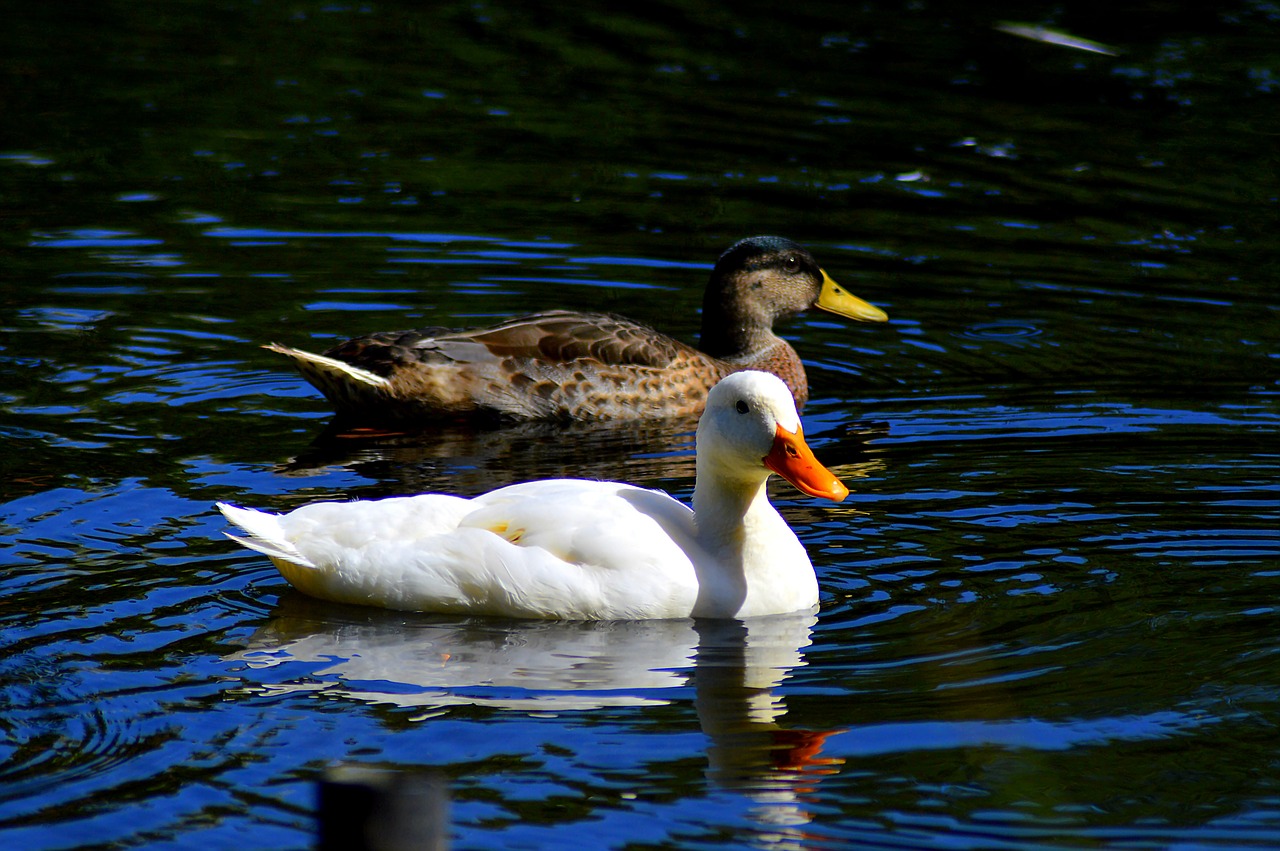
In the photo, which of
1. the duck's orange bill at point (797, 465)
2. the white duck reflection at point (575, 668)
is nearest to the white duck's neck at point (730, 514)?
the duck's orange bill at point (797, 465)

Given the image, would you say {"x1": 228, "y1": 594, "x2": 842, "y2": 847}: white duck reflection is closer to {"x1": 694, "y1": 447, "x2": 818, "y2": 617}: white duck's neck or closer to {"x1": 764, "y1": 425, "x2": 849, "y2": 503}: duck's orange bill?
{"x1": 694, "y1": 447, "x2": 818, "y2": 617}: white duck's neck

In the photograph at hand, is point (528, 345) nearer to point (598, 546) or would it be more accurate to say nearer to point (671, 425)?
point (671, 425)

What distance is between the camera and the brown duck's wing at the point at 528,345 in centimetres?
1046

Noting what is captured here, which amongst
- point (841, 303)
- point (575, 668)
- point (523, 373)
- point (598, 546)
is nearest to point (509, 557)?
point (598, 546)

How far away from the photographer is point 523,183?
47.9 ft

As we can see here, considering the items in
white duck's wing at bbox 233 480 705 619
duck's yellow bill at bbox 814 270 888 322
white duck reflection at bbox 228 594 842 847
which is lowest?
white duck reflection at bbox 228 594 842 847

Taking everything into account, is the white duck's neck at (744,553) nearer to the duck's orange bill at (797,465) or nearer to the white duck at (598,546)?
the white duck at (598,546)

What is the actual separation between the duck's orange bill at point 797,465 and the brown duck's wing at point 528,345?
3514 millimetres

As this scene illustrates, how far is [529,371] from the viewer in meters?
10.6

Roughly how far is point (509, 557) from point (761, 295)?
191 inches

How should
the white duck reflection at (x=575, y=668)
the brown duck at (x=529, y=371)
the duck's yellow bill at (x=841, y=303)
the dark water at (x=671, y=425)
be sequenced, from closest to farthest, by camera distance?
the dark water at (x=671, y=425)
the white duck reflection at (x=575, y=668)
the brown duck at (x=529, y=371)
the duck's yellow bill at (x=841, y=303)

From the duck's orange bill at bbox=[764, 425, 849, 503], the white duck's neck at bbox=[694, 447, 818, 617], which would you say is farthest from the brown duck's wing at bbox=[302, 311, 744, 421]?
the duck's orange bill at bbox=[764, 425, 849, 503]

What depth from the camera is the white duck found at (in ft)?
23.6

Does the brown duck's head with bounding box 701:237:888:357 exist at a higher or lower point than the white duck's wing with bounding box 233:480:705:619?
higher
